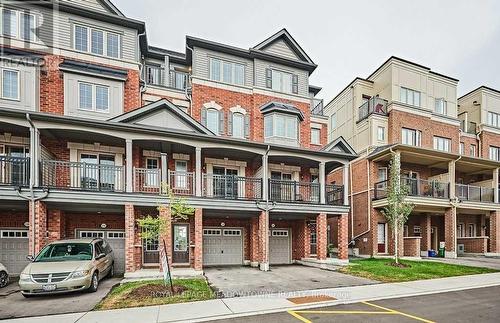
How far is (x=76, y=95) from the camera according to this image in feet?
48.6

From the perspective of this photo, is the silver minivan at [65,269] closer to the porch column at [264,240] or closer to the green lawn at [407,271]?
the porch column at [264,240]

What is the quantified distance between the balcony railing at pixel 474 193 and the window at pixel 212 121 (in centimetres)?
1802

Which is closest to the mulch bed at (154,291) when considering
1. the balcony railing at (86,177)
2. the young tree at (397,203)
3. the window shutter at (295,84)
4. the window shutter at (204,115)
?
the balcony railing at (86,177)

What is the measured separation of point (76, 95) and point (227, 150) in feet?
26.2

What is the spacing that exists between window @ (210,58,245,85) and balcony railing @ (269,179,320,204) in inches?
273

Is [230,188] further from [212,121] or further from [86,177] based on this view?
[86,177]

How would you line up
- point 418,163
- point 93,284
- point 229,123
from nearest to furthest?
1. point 93,284
2. point 229,123
3. point 418,163

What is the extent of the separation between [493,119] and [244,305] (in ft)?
101

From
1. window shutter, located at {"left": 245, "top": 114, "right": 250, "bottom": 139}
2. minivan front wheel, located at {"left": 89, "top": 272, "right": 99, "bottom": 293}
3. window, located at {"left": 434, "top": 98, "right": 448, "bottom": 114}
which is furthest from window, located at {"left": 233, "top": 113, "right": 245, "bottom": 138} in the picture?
window, located at {"left": 434, "top": 98, "right": 448, "bottom": 114}

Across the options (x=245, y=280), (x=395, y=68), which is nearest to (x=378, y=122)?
(x=395, y=68)

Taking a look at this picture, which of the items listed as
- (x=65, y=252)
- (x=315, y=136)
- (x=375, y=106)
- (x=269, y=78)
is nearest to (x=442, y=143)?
(x=375, y=106)

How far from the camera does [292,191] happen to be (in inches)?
687

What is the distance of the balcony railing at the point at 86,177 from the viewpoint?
43.1 feet

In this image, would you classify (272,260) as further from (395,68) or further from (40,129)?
(395,68)
